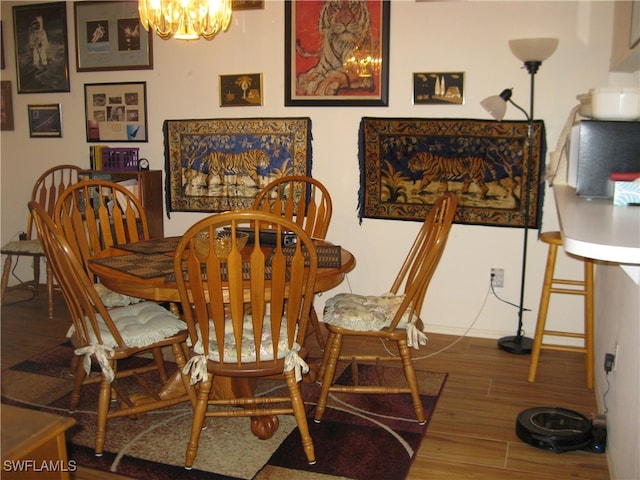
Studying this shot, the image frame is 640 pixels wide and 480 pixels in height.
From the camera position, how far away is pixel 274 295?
2164 mm

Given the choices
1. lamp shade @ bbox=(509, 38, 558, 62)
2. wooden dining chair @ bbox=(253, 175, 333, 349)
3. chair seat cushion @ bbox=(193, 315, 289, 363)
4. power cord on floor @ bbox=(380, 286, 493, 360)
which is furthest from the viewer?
power cord on floor @ bbox=(380, 286, 493, 360)

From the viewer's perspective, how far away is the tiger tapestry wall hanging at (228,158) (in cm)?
399

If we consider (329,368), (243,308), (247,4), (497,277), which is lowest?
(329,368)

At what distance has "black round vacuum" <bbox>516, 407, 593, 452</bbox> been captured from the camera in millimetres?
2398

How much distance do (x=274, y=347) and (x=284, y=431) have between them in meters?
0.53

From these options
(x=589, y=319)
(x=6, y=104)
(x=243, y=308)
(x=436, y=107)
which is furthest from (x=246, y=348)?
(x=6, y=104)

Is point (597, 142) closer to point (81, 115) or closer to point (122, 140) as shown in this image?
point (122, 140)

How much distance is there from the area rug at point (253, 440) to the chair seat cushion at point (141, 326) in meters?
0.42

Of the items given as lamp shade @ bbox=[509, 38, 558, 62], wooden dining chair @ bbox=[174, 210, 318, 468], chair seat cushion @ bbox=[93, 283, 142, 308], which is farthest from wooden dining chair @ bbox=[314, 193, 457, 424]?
lamp shade @ bbox=[509, 38, 558, 62]

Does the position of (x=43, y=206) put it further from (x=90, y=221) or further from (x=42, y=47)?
(x=90, y=221)

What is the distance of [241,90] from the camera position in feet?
13.3

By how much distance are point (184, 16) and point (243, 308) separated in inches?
52.1

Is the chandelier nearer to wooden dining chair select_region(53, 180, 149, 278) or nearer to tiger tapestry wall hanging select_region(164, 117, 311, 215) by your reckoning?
wooden dining chair select_region(53, 180, 149, 278)

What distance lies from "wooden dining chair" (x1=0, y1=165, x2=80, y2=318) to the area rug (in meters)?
1.32
